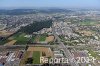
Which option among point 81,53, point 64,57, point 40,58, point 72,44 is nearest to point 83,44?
point 72,44

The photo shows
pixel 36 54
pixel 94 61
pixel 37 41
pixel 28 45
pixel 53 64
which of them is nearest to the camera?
pixel 53 64

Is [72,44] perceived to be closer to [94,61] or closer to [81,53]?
[81,53]

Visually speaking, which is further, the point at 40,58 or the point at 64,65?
the point at 40,58

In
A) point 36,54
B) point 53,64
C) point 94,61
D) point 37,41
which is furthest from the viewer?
point 37,41

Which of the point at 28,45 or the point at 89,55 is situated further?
the point at 28,45

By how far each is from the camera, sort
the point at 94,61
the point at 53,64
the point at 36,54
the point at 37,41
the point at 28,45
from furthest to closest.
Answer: the point at 37,41
the point at 28,45
the point at 36,54
the point at 94,61
the point at 53,64

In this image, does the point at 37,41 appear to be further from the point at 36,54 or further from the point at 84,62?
the point at 84,62

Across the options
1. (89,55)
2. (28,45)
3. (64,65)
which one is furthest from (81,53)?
(28,45)

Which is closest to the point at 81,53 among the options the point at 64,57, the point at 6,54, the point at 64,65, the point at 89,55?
the point at 89,55
